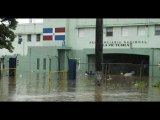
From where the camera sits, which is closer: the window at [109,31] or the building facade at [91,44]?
the building facade at [91,44]

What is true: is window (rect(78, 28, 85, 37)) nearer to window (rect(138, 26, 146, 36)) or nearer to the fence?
the fence

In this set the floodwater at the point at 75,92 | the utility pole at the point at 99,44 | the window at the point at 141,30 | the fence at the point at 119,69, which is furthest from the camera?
the window at the point at 141,30

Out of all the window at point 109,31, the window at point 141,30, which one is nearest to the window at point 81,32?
the window at point 109,31

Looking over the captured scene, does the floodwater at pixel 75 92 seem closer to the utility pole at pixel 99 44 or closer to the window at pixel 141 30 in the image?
the utility pole at pixel 99 44

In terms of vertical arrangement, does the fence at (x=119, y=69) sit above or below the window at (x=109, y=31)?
below

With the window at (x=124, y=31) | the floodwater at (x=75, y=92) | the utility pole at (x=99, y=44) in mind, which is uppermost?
the window at (x=124, y=31)

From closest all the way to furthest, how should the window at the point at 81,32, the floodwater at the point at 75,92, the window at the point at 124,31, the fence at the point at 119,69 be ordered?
the floodwater at the point at 75,92, the fence at the point at 119,69, the window at the point at 124,31, the window at the point at 81,32

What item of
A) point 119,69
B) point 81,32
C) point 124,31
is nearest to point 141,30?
point 124,31

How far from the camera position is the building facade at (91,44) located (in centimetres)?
4984

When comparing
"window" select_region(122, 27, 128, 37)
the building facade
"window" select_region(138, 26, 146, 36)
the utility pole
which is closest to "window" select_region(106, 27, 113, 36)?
the building facade

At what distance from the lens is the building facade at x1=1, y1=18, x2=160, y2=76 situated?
49844 mm
